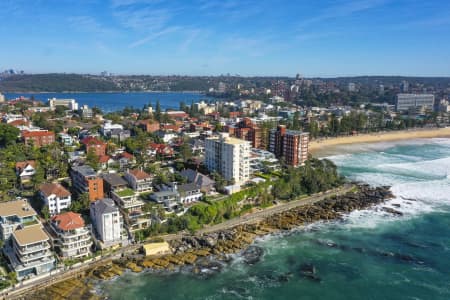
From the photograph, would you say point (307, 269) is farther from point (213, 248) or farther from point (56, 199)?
point (56, 199)

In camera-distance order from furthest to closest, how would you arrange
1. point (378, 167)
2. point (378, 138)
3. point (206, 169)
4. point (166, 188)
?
point (378, 138) → point (378, 167) → point (206, 169) → point (166, 188)

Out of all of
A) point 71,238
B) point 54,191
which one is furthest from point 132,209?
point 54,191

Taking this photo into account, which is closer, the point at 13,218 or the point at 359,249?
the point at 13,218

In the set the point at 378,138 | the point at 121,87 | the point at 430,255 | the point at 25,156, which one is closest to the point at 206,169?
the point at 25,156

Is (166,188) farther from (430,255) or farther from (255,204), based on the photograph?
(430,255)

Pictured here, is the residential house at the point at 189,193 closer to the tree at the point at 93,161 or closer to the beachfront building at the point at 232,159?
the beachfront building at the point at 232,159

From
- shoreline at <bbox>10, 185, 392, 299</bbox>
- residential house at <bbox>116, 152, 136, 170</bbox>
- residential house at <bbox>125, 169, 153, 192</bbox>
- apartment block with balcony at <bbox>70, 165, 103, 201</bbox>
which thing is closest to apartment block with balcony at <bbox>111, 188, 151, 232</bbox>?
apartment block with balcony at <bbox>70, 165, 103, 201</bbox>
